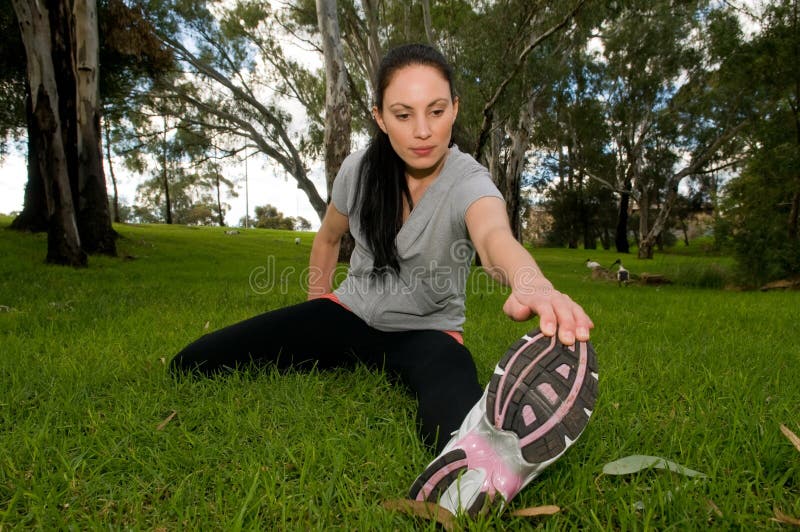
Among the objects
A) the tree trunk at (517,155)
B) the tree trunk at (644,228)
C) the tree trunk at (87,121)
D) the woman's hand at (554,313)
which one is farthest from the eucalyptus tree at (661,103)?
the woman's hand at (554,313)

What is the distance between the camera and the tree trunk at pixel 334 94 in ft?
38.9

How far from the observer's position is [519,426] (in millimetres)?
1327

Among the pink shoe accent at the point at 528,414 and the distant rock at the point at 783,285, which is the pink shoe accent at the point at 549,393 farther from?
the distant rock at the point at 783,285

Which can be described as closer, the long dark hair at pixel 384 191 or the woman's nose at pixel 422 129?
the woman's nose at pixel 422 129

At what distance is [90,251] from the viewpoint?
9.88 m

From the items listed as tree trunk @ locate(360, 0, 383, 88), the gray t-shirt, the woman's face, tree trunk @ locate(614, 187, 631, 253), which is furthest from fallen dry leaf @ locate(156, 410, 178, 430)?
tree trunk @ locate(614, 187, 631, 253)

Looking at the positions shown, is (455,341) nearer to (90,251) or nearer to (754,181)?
(90,251)

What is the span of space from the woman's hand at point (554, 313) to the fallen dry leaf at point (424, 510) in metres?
0.57

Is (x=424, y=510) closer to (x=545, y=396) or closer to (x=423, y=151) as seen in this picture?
(x=545, y=396)

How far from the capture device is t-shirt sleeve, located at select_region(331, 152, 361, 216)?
2.56 m

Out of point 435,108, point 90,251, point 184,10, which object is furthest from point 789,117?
point 184,10

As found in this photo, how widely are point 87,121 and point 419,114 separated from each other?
9641mm

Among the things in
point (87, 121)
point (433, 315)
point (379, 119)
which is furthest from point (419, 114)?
point (87, 121)

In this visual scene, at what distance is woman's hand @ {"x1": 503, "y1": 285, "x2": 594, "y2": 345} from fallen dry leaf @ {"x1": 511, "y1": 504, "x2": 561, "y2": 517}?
1.65 feet
